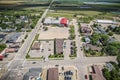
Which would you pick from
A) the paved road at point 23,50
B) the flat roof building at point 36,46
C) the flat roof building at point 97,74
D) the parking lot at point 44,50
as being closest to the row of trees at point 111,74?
the flat roof building at point 97,74

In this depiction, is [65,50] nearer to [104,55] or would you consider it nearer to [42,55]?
[42,55]

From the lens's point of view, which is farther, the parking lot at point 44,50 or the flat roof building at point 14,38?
the flat roof building at point 14,38

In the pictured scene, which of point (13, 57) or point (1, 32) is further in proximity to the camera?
point (1, 32)

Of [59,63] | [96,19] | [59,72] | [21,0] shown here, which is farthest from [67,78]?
[21,0]

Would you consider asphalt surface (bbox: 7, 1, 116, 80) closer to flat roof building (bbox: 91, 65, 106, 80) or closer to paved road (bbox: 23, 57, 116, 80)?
paved road (bbox: 23, 57, 116, 80)

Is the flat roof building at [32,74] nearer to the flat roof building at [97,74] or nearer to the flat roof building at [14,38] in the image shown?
the flat roof building at [97,74]

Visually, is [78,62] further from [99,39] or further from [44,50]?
[99,39]

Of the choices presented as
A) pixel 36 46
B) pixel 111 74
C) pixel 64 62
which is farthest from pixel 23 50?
pixel 111 74

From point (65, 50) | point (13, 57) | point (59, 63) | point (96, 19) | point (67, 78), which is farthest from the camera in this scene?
point (96, 19)
